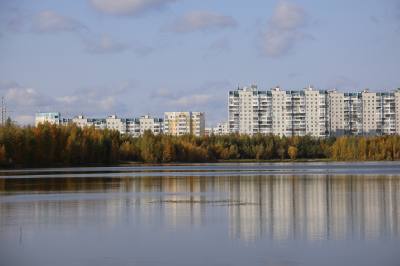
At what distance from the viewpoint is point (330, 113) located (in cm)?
11906

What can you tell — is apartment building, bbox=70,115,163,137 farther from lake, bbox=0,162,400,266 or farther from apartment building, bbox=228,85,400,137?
lake, bbox=0,162,400,266

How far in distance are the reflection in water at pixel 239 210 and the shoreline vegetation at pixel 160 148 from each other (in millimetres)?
38853

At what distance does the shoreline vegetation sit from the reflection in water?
38.9m

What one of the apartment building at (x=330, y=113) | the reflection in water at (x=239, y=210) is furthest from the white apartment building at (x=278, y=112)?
the reflection in water at (x=239, y=210)

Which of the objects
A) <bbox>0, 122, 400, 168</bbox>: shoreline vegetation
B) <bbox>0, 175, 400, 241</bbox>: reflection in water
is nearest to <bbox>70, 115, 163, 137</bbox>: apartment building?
<bbox>0, 122, 400, 168</bbox>: shoreline vegetation

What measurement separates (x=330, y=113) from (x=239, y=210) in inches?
3971

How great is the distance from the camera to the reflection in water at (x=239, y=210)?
15.8 m

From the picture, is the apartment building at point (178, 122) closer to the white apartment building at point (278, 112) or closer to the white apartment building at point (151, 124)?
the white apartment building at point (151, 124)

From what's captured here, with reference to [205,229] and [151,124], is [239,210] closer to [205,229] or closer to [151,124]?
[205,229]

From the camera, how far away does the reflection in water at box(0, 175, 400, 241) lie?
51.8ft

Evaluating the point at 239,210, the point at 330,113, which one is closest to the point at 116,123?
the point at 330,113

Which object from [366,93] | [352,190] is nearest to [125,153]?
[366,93]

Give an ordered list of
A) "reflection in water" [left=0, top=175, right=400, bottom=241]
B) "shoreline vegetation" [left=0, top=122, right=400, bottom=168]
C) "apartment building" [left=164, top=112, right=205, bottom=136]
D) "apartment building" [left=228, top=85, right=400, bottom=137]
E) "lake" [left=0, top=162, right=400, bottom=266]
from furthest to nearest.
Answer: "apartment building" [left=164, top=112, right=205, bottom=136], "apartment building" [left=228, top=85, right=400, bottom=137], "shoreline vegetation" [left=0, top=122, right=400, bottom=168], "reflection in water" [left=0, top=175, right=400, bottom=241], "lake" [left=0, top=162, right=400, bottom=266]

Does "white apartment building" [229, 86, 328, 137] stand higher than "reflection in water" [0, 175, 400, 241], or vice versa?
"white apartment building" [229, 86, 328, 137]
